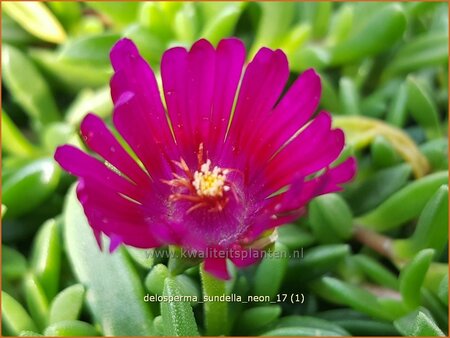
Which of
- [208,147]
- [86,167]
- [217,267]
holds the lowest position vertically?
[217,267]

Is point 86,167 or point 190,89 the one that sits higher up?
point 190,89

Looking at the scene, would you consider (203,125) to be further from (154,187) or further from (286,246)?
Result: (286,246)

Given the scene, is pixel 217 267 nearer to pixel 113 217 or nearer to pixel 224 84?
pixel 113 217

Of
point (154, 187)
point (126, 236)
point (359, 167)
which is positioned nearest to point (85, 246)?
point (154, 187)

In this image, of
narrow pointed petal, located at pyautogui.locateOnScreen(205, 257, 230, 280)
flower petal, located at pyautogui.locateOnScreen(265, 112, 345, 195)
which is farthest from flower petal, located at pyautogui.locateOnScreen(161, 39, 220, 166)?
narrow pointed petal, located at pyautogui.locateOnScreen(205, 257, 230, 280)

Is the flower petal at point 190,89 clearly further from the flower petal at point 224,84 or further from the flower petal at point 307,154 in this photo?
the flower petal at point 307,154

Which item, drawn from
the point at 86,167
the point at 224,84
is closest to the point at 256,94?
the point at 224,84
